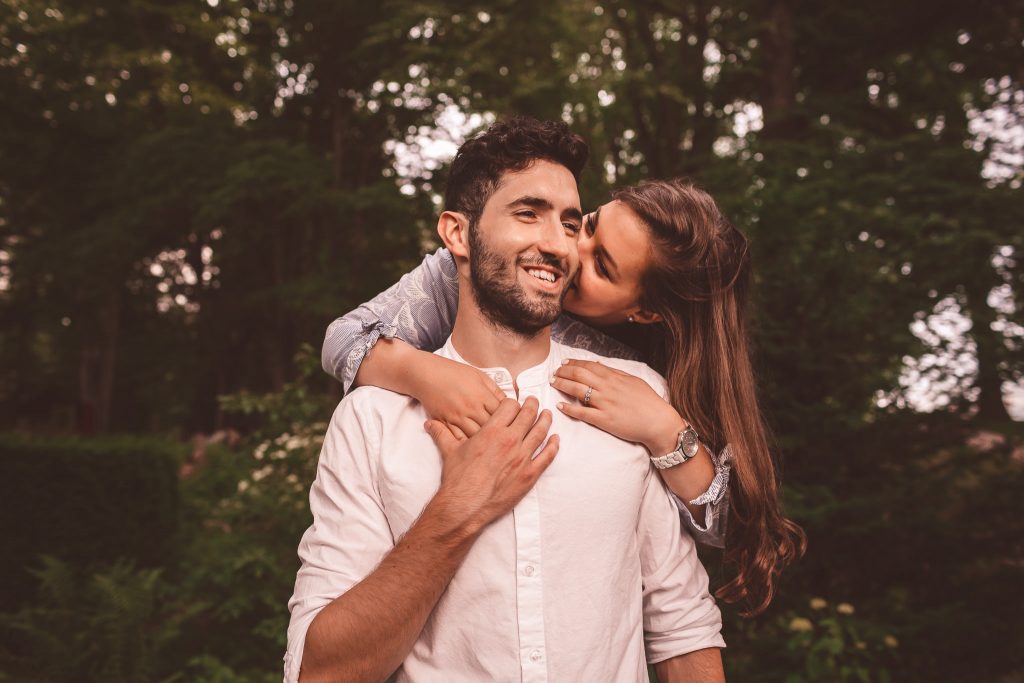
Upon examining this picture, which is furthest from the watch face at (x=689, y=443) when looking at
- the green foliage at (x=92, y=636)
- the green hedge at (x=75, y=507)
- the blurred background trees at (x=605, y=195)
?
the green hedge at (x=75, y=507)

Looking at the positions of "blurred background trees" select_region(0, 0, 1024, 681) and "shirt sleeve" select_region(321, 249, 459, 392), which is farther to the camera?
"blurred background trees" select_region(0, 0, 1024, 681)

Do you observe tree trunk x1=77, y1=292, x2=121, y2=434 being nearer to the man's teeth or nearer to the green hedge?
the green hedge

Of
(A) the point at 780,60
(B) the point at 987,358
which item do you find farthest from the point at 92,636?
(A) the point at 780,60

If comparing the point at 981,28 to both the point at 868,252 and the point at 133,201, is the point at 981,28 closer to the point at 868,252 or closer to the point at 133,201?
the point at 868,252

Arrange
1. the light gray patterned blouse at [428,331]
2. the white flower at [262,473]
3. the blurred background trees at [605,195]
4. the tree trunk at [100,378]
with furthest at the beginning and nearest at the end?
1. the tree trunk at [100,378]
2. the white flower at [262,473]
3. the blurred background trees at [605,195]
4. the light gray patterned blouse at [428,331]

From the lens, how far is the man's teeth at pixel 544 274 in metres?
1.79

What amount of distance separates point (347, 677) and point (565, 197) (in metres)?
1.26

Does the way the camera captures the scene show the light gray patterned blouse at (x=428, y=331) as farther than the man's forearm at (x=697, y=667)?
Yes

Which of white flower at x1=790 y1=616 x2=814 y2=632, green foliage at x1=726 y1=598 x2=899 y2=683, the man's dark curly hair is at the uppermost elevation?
the man's dark curly hair

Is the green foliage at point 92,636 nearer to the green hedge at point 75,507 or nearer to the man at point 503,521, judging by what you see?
the green hedge at point 75,507

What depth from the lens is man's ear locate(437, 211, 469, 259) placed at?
6.28 feet

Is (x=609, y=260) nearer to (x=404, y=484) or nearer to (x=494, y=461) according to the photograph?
(x=494, y=461)

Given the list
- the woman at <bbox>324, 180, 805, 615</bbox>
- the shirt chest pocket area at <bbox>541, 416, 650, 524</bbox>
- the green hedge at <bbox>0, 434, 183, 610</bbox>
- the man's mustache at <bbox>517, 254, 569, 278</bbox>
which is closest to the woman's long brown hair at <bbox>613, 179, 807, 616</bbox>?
the woman at <bbox>324, 180, 805, 615</bbox>

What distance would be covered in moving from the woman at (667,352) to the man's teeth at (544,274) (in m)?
0.25
